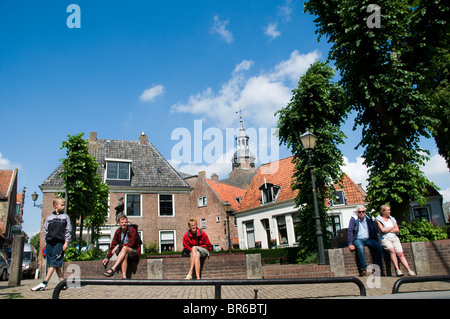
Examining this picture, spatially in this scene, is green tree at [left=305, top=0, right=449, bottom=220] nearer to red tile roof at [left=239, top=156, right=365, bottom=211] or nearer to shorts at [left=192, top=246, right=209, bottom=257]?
shorts at [left=192, top=246, right=209, bottom=257]

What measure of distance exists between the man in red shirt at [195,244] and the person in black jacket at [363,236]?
4109 millimetres

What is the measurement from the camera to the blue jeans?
865 cm

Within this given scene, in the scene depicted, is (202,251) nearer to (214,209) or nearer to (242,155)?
(214,209)

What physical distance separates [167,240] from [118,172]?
7.68 meters

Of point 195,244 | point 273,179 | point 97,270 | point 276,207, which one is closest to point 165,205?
point 276,207

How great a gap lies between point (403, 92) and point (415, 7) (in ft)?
10.8

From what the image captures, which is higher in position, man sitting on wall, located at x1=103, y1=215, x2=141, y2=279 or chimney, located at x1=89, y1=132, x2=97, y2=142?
chimney, located at x1=89, y1=132, x2=97, y2=142

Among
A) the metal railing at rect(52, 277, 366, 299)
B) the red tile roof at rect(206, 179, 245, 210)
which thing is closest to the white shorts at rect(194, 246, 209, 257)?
the metal railing at rect(52, 277, 366, 299)

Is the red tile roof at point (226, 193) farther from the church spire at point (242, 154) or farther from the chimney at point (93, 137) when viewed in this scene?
the church spire at point (242, 154)

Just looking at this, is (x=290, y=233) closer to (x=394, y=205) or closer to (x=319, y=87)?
(x=319, y=87)

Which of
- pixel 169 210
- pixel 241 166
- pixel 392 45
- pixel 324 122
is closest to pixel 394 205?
pixel 392 45

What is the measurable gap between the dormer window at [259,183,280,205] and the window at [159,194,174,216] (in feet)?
28.5

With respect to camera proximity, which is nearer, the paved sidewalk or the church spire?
the paved sidewalk

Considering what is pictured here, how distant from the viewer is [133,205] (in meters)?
29.1
